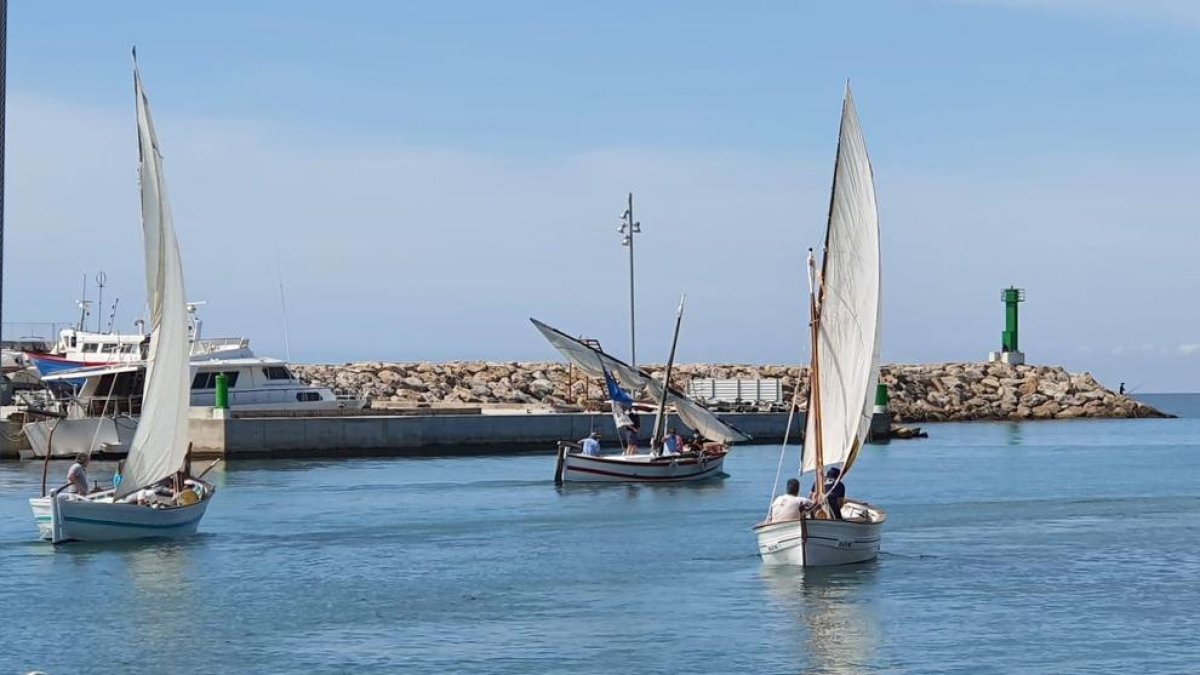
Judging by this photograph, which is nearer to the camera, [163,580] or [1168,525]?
[163,580]

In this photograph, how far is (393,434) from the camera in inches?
2746

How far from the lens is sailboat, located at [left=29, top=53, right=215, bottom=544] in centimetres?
3966

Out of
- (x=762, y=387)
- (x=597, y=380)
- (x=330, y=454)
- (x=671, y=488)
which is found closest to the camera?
(x=671, y=488)

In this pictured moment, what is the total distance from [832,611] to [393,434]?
39.4m

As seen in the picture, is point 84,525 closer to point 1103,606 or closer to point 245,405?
point 1103,606

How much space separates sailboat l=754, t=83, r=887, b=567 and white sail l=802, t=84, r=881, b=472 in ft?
0.06

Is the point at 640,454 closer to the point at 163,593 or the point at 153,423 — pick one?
the point at 153,423

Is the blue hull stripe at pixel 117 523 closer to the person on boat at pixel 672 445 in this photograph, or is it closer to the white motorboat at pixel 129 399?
the white motorboat at pixel 129 399

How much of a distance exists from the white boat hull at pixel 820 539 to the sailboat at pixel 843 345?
2 cm

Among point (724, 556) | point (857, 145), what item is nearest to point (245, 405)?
point (724, 556)

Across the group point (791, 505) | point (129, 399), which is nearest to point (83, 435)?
point (129, 399)

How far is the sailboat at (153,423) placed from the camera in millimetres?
39656

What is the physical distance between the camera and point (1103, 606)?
32.9 metres

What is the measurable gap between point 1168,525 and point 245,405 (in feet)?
116
